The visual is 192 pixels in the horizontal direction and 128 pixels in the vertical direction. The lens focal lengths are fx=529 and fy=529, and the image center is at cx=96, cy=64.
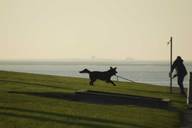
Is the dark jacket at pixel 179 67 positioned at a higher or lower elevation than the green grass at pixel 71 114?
higher

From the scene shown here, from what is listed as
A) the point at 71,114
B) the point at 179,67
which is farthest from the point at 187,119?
the point at 179,67

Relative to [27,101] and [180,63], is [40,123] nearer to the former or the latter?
[27,101]

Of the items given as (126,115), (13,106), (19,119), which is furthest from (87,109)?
(19,119)

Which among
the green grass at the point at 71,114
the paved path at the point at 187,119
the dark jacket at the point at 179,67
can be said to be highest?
the dark jacket at the point at 179,67

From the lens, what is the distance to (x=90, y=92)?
27.7 meters

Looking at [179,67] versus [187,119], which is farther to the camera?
[179,67]

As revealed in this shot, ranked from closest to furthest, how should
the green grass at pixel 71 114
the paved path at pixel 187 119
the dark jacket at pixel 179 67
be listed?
the green grass at pixel 71 114, the paved path at pixel 187 119, the dark jacket at pixel 179 67


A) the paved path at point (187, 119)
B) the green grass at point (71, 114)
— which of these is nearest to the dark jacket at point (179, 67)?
the paved path at point (187, 119)

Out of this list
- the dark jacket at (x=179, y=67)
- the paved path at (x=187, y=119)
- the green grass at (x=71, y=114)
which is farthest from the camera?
the dark jacket at (x=179, y=67)

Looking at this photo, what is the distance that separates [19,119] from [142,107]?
31.7ft

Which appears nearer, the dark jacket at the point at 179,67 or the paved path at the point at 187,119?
the paved path at the point at 187,119

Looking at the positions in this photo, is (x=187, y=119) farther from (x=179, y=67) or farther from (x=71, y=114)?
(x=179, y=67)

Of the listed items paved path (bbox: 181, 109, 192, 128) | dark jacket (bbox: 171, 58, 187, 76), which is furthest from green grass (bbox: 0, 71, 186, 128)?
dark jacket (bbox: 171, 58, 187, 76)

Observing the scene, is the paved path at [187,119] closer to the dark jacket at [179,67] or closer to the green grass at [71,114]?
the green grass at [71,114]
